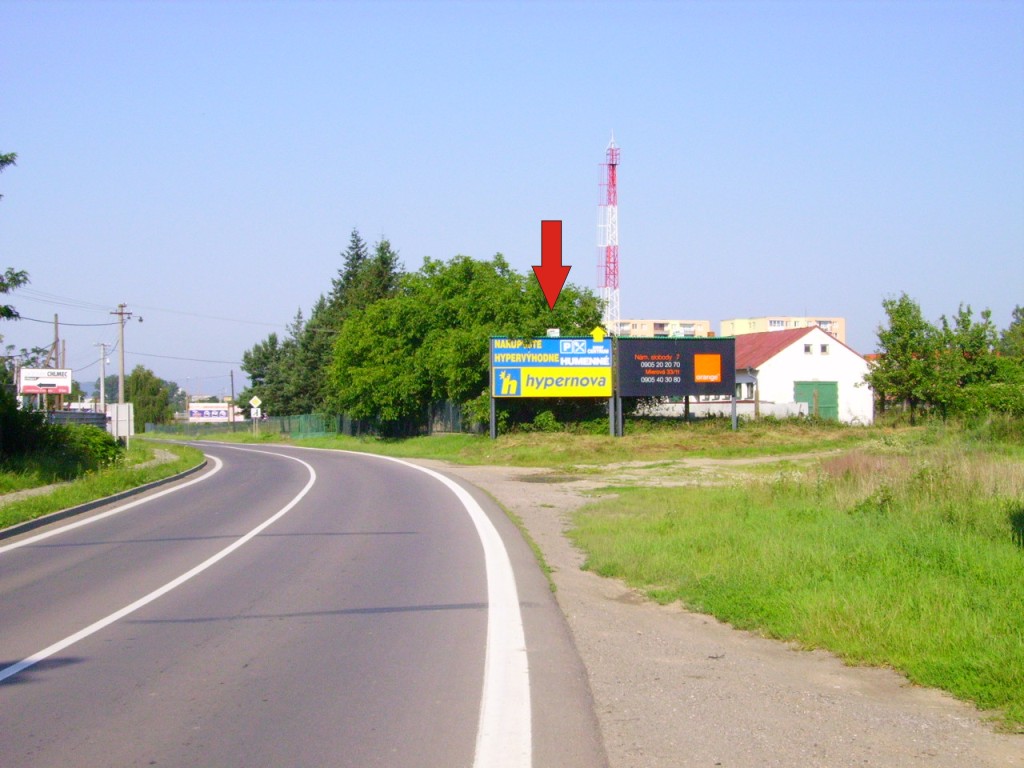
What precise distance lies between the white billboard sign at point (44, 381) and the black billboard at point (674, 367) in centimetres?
2834

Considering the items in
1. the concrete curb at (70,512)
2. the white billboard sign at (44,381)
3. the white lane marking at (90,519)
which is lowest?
the white lane marking at (90,519)

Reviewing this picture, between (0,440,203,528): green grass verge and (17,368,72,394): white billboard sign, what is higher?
(17,368,72,394): white billboard sign

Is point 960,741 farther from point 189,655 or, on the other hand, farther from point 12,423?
point 12,423

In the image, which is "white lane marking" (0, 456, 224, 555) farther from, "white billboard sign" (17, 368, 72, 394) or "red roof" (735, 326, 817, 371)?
"red roof" (735, 326, 817, 371)

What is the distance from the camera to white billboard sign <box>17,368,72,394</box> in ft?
158

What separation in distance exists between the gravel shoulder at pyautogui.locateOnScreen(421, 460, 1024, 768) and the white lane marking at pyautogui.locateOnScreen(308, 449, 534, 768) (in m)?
0.48

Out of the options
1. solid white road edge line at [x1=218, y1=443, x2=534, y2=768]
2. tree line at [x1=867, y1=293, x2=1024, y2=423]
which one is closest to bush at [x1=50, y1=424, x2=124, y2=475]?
solid white road edge line at [x1=218, y1=443, x2=534, y2=768]

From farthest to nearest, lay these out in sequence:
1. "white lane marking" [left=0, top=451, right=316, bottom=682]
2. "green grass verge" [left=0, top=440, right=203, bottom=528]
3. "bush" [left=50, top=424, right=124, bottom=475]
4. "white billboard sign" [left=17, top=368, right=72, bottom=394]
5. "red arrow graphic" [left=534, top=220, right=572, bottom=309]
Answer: "white billboard sign" [left=17, top=368, right=72, bottom=394], "red arrow graphic" [left=534, top=220, right=572, bottom=309], "bush" [left=50, top=424, right=124, bottom=475], "green grass verge" [left=0, top=440, right=203, bottom=528], "white lane marking" [left=0, top=451, right=316, bottom=682]

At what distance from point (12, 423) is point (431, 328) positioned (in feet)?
79.5

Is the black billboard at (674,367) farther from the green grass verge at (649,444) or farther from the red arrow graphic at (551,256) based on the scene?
the red arrow graphic at (551,256)

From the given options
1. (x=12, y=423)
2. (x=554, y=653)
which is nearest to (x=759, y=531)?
(x=554, y=653)

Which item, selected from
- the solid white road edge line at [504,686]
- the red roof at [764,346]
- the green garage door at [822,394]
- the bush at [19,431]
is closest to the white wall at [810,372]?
the green garage door at [822,394]

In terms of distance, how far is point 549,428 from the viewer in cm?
3988

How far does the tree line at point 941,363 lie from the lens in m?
40.9
